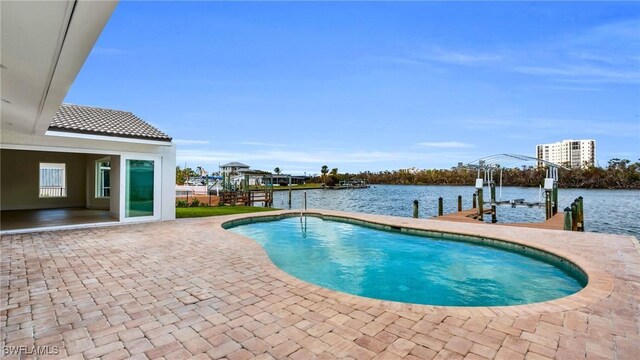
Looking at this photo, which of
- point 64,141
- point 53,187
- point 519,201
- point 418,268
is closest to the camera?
point 418,268

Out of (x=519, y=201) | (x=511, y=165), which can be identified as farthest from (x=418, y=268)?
(x=511, y=165)

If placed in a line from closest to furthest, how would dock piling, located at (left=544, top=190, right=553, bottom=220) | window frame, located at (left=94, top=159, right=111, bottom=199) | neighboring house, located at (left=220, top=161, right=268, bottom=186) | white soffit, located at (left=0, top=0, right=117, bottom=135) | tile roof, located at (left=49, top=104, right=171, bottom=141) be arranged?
white soffit, located at (left=0, top=0, right=117, bottom=135), tile roof, located at (left=49, top=104, right=171, bottom=141), window frame, located at (left=94, top=159, right=111, bottom=199), dock piling, located at (left=544, top=190, right=553, bottom=220), neighboring house, located at (left=220, top=161, right=268, bottom=186)

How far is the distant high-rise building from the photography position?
62041mm

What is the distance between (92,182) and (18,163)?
96.8 inches

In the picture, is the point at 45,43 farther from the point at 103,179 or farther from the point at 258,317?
the point at 103,179

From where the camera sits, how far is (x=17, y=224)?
8328 mm

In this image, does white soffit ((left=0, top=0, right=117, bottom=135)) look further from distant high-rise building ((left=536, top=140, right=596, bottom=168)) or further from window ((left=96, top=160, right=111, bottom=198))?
distant high-rise building ((left=536, top=140, right=596, bottom=168))

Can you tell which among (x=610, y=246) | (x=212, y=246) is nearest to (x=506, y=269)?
(x=610, y=246)

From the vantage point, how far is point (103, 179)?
12.6 meters

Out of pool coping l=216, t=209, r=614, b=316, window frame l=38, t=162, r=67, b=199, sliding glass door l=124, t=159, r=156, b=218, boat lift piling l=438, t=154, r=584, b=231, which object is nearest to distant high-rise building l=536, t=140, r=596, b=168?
boat lift piling l=438, t=154, r=584, b=231

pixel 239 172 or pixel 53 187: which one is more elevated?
pixel 239 172

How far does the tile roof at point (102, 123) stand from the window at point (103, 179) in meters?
2.11

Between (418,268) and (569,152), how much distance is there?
7723 cm

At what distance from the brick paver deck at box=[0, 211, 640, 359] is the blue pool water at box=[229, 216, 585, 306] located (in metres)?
0.98
